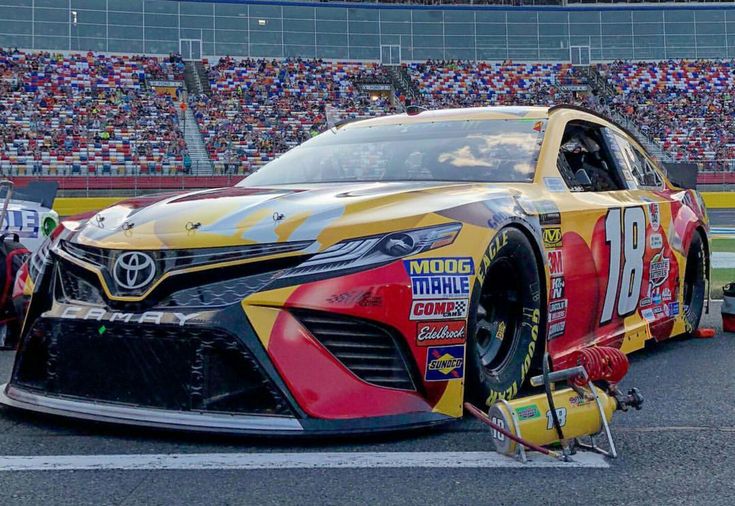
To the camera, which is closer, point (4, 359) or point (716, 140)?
point (4, 359)

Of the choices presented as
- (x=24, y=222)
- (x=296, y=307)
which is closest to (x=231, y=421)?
(x=296, y=307)

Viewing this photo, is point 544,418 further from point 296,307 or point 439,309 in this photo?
point 296,307

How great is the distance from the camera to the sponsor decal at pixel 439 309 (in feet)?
9.53

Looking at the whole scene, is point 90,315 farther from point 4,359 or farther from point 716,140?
point 716,140

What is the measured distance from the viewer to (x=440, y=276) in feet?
9.71

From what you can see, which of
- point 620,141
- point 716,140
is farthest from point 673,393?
point 716,140

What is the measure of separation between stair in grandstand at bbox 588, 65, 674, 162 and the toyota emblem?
32.6 m

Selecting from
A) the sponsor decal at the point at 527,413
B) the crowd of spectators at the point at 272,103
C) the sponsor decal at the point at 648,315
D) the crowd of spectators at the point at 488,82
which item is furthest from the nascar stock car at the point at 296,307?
the crowd of spectators at the point at 488,82

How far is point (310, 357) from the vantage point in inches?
109

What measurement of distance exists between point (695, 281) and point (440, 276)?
11.5ft

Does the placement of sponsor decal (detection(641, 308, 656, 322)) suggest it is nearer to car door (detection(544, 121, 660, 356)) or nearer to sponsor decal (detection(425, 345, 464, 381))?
car door (detection(544, 121, 660, 356))

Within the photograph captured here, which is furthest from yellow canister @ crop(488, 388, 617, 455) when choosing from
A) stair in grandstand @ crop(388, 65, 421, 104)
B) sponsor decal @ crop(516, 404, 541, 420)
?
stair in grandstand @ crop(388, 65, 421, 104)

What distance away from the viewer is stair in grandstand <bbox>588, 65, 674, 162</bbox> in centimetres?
3472

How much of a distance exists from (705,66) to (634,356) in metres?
43.4
